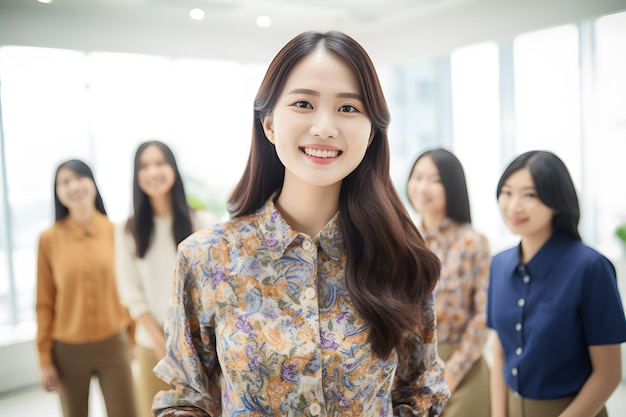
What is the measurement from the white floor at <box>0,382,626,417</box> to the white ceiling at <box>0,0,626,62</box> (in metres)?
3.02

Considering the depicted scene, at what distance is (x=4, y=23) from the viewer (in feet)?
15.2

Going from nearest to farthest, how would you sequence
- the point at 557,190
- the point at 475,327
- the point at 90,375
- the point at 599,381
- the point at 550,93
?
the point at 599,381 < the point at 557,190 < the point at 475,327 < the point at 90,375 < the point at 550,93

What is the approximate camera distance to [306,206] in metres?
1.28

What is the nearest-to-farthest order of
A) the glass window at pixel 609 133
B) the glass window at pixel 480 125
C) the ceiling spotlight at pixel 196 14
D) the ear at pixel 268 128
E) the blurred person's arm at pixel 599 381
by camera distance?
the ear at pixel 268 128, the blurred person's arm at pixel 599 381, the glass window at pixel 609 133, the ceiling spotlight at pixel 196 14, the glass window at pixel 480 125

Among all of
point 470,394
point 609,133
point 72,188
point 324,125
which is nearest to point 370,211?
point 324,125

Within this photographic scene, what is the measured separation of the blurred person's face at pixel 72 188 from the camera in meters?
3.00

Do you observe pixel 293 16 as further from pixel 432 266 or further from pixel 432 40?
pixel 432 266

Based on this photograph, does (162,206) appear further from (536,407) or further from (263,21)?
(263,21)

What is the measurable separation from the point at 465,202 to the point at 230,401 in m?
→ 1.88

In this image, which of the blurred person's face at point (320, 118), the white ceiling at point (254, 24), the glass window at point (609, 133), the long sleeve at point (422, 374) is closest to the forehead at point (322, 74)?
the blurred person's face at point (320, 118)

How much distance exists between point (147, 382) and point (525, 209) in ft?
6.85

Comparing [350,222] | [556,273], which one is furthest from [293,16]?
[350,222]

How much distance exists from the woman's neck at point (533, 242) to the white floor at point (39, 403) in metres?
2.21

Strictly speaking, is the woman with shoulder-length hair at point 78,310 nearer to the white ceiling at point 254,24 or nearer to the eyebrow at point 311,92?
the eyebrow at point 311,92
